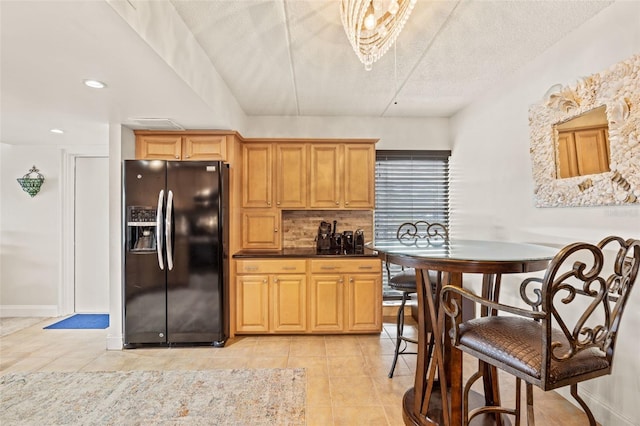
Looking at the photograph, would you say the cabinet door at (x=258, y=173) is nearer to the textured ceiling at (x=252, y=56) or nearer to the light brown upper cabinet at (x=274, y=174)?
the light brown upper cabinet at (x=274, y=174)

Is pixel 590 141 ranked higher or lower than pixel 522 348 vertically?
higher

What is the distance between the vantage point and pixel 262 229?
3.80 meters

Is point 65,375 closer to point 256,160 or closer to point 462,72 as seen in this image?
point 256,160

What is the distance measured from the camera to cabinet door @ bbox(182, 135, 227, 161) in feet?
10.9

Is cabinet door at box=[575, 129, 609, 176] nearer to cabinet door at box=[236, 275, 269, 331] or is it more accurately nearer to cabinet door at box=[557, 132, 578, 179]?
cabinet door at box=[557, 132, 578, 179]

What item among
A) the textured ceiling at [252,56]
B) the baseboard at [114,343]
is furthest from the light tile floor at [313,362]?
the textured ceiling at [252,56]

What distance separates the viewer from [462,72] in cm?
281

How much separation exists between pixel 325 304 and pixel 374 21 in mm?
2674

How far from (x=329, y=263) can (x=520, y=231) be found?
5.93ft

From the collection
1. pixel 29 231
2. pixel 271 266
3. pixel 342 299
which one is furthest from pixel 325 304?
pixel 29 231

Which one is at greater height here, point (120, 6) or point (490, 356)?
point (120, 6)

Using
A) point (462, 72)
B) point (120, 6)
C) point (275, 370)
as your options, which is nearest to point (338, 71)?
point (462, 72)

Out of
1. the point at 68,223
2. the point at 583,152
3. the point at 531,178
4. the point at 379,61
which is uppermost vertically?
the point at 379,61

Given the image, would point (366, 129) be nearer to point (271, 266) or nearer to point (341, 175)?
point (341, 175)
